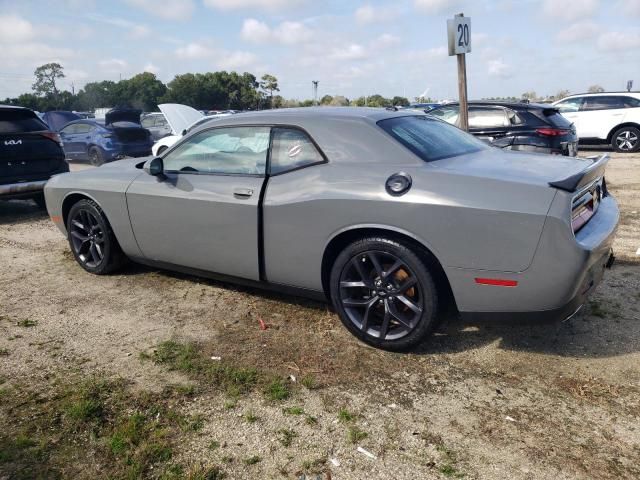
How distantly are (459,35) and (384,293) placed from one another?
5.61 metres

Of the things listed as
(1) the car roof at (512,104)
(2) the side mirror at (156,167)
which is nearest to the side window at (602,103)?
(1) the car roof at (512,104)

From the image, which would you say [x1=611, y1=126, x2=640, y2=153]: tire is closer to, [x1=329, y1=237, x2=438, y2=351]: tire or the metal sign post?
the metal sign post

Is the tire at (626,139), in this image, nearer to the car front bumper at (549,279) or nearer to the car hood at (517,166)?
the car hood at (517,166)

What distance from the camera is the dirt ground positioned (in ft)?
7.66

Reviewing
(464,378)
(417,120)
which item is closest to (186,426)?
(464,378)

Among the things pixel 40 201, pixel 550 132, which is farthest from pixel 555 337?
pixel 40 201

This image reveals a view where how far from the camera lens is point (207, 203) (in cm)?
386

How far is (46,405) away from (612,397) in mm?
3012

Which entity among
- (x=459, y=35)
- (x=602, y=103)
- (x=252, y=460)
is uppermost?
(x=459, y=35)

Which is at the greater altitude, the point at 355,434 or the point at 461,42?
the point at 461,42

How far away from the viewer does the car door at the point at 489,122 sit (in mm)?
8758

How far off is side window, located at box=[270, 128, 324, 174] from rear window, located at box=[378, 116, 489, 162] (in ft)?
1.64

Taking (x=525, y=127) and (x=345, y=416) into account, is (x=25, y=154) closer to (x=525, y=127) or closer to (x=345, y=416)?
(x=345, y=416)

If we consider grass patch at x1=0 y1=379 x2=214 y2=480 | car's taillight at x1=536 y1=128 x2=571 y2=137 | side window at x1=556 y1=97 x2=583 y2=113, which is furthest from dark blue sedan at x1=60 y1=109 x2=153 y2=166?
grass patch at x1=0 y1=379 x2=214 y2=480
